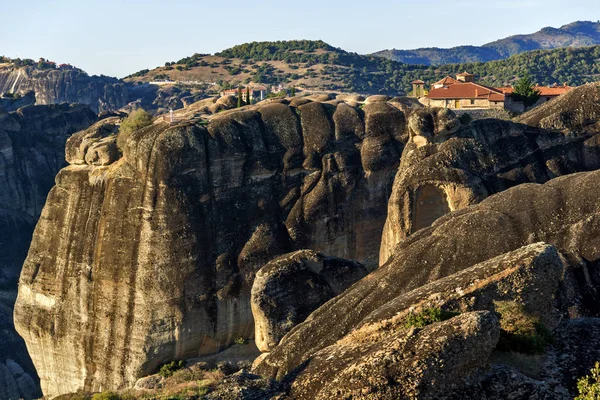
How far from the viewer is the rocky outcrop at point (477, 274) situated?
55.4 feet

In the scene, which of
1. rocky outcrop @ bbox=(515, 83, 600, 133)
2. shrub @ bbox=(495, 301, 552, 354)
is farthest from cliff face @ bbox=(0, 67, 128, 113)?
shrub @ bbox=(495, 301, 552, 354)

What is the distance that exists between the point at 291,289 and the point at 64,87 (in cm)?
16620

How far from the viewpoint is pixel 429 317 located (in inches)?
640

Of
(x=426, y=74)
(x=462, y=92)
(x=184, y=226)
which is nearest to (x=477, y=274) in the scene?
(x=184, y=226)

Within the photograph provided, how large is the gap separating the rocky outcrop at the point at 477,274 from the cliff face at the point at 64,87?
161328 mm

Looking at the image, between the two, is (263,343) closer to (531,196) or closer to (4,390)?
(531,196)

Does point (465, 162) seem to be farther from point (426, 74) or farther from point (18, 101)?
point (426, 74)

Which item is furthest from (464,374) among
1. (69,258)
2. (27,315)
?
(27,315)

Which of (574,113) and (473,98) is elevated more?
(473,98)

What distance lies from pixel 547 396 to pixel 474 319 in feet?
7.18

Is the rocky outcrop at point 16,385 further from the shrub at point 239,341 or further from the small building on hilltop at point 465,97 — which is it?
the small building on hilltop at point 465,97

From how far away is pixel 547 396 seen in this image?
14.6m

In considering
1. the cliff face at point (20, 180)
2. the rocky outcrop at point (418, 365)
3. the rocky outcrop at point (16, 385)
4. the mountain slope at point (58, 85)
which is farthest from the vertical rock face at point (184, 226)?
the mountain slope at point (58, 85)

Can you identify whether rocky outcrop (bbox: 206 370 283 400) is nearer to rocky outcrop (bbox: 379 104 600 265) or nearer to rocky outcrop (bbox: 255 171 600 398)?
rocky outcrop (bbox: 255 171 600 398)
